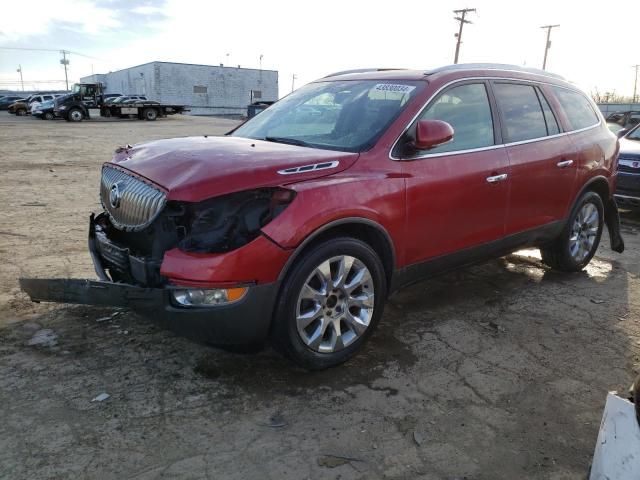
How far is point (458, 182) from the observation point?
3.78m

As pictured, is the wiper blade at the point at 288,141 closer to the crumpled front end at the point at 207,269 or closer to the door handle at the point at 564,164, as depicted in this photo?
the crumpled front end at the point at 207,269

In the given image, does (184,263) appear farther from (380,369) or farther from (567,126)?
(567,126)

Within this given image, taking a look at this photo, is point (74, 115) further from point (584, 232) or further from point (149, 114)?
point (584, 232)

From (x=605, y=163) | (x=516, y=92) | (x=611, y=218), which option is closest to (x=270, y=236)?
(x=516, y=92)

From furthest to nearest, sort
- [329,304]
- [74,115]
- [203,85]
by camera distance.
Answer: [203,85]
[74,115]
[329,304]

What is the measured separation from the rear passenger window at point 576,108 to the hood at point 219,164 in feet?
9.07

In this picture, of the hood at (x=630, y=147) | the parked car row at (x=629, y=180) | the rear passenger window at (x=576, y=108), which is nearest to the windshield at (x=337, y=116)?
the rear passenger window at (x=576, y=108)

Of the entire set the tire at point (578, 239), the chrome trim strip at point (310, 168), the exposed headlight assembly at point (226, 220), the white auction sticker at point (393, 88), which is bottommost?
the tire at point (578, 239)

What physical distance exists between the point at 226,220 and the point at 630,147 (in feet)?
25.5

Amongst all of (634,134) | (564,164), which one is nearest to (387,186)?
(564,164)

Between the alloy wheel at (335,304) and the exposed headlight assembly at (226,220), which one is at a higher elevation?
the exposed headlight assembly at (226,220)

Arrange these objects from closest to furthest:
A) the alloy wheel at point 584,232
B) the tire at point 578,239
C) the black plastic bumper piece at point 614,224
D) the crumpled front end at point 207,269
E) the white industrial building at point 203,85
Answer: the crumpled front end at point 207,269, the tire at point 578,239, the alloy wheel at point 584,232, the black plastic bumper piece at point 614,224, the white industrial building at point 203,85

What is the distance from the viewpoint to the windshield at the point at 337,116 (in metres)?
3.55

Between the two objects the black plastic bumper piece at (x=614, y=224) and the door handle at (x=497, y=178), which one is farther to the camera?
the black plastic bumper piece at (x=614, y=224)
